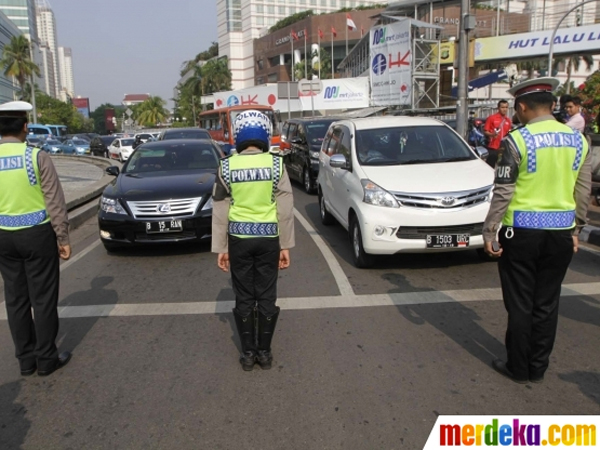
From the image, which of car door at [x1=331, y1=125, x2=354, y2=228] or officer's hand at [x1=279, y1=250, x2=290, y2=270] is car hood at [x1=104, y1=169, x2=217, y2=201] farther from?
officer's hand at [x1=279, y1=250, x2=290, y2=270]

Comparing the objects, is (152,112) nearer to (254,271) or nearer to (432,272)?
(432,272)

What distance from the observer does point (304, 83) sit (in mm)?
24750

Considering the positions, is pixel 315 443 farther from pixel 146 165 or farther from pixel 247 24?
pixel 247 24

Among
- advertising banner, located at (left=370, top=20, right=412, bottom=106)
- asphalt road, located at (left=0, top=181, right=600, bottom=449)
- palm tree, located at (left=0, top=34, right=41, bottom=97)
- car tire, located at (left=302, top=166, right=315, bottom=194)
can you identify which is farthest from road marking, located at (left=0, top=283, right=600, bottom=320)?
palm tree, located at (left=0, top=34, right=41, bottom=97)

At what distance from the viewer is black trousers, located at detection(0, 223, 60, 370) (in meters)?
3.81

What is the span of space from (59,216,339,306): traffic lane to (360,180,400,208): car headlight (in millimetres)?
1009

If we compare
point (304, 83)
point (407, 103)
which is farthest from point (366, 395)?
point (407, 103)

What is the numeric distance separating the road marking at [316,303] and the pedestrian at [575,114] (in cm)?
439

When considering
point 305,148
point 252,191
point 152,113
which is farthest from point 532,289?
point 152,113

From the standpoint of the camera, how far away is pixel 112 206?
7301mm

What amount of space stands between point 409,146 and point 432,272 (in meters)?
1.96

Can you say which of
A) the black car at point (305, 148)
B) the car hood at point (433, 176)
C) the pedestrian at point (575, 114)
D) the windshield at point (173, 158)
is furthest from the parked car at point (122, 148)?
the car hood at point (433, 176)

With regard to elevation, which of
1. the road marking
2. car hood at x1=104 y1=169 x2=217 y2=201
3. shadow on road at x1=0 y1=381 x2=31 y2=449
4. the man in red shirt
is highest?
the man in red shirt

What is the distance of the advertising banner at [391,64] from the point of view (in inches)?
1068
